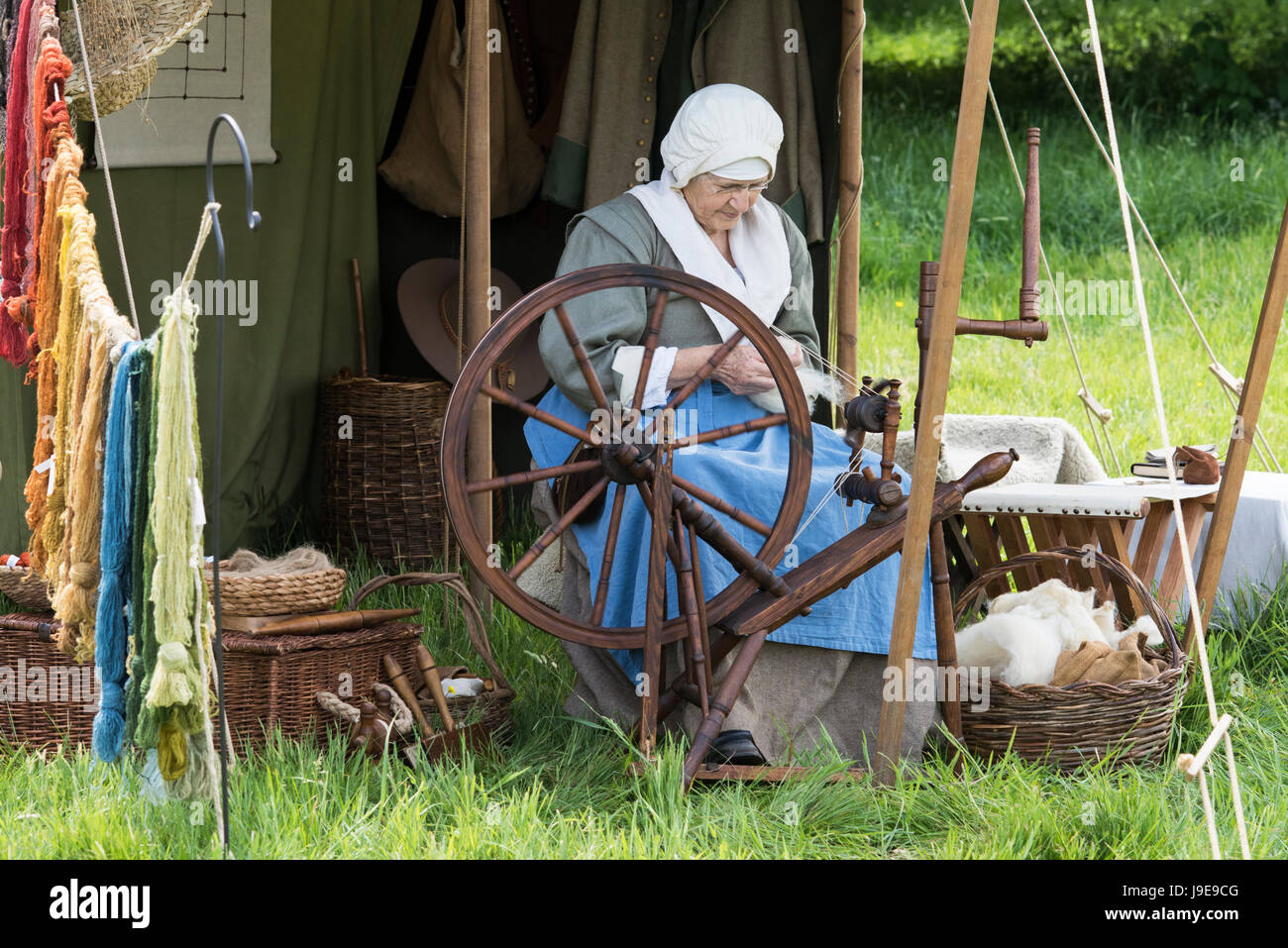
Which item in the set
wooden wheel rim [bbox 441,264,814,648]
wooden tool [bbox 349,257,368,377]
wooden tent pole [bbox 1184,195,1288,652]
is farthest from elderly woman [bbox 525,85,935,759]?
wooden tool [bbox 349,257,368,377]

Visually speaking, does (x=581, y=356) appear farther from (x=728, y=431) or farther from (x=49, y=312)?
(x=49, y=312)

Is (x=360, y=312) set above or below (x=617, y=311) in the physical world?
above

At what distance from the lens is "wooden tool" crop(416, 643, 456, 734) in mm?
3088

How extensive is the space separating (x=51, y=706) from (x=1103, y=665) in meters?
2.16

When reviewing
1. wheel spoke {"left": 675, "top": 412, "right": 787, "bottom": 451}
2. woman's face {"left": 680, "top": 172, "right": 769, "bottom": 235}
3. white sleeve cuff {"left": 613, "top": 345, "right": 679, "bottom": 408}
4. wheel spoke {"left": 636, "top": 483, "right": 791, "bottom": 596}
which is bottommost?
wheel spoke {"left": 636, "top": 483, "right": 791, "bottom": 596}

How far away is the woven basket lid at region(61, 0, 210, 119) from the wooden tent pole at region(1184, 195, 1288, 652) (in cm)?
213

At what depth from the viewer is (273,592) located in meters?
3.10

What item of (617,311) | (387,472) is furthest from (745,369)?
(387,472)

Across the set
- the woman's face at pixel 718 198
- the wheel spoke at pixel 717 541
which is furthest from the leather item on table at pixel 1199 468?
the wheel spoke at pixel 717 541

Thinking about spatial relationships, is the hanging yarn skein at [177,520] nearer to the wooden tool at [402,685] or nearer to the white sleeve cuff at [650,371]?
the wooden tool at [402,685]

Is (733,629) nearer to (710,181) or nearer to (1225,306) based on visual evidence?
(710,181)

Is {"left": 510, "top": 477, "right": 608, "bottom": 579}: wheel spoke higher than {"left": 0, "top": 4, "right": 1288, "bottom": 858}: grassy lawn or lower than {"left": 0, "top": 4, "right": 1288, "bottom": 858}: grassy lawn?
higher

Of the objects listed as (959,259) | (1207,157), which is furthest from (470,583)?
(1207,157)

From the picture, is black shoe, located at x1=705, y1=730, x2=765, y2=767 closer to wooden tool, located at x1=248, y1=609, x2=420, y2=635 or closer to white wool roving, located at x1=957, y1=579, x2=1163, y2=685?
white wool roving, located at x1=957, y1=579, x2=1163, y2=685
